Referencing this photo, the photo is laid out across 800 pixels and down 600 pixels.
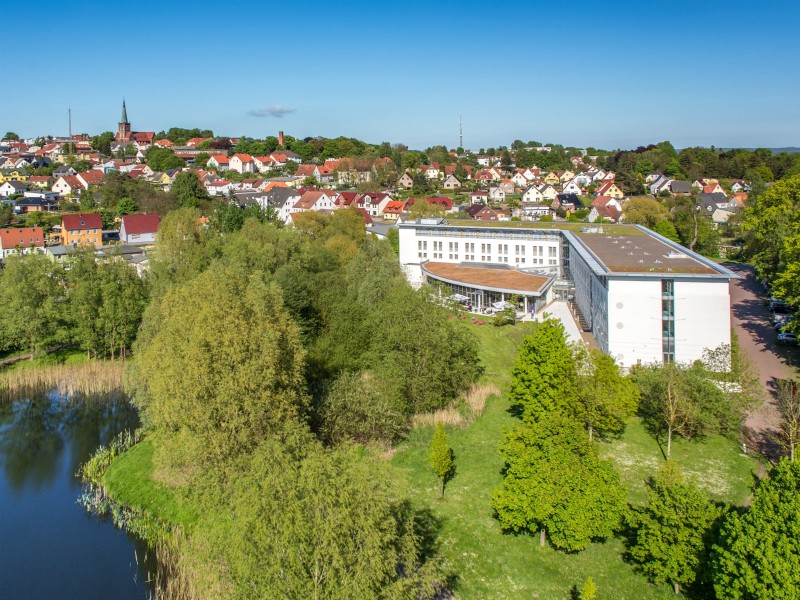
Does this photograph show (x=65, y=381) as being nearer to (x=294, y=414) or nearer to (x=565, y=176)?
(x=294, y=414)

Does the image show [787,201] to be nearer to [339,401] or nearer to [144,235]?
[339,401]

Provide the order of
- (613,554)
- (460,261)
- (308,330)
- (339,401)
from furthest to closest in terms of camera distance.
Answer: (460,261), (308,330), (339,401), (613,554)

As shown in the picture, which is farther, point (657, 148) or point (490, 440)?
point (657, 148)

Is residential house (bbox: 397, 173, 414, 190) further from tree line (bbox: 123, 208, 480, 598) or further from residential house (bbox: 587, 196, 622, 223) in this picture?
tree line (bbox: 123, 208, 480, 598)

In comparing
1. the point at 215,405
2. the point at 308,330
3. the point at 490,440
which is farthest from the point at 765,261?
the point at 215,405

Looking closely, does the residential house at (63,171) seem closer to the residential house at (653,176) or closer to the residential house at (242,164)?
the residential house at (242,164)

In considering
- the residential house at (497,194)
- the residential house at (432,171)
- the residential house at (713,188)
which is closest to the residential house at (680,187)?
the residential house at (713,188)
